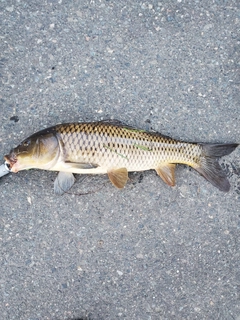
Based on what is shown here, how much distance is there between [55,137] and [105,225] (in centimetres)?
114

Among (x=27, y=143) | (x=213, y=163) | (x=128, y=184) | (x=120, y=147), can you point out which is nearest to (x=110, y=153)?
(x=120, y=147)

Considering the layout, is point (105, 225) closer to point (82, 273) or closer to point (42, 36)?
point (82, 273)

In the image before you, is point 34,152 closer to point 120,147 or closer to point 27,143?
point 27,143

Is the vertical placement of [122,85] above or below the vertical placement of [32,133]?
above

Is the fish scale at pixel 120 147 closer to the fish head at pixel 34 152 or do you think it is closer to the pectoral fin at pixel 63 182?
the fish head at pixel 34 152

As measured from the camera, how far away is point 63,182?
3.84 meters

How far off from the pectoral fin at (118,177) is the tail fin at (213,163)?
0.80 m

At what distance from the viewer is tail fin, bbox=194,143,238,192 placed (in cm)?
393

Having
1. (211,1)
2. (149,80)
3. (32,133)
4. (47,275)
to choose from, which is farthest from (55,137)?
(211,1)

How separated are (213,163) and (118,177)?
41.2 inches

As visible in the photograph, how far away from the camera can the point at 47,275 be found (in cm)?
400

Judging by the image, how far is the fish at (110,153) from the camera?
11.6 feet

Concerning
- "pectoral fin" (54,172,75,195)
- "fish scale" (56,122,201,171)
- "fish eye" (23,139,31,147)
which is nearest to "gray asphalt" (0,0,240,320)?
"pectoral fin" (54,172,75,195)

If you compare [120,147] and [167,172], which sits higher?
[120,147]
